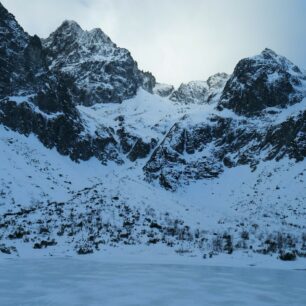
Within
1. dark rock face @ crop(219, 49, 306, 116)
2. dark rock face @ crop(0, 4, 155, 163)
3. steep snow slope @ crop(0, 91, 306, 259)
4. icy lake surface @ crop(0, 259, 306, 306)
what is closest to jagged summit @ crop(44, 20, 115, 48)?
dark rock face @ crop(0, 4, 155, 163)

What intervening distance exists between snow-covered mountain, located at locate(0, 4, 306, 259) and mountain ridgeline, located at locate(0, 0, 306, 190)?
11.0 inches

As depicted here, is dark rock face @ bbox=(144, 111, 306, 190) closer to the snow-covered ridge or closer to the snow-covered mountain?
the snow-covered mountain

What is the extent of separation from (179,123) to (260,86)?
20.4 m

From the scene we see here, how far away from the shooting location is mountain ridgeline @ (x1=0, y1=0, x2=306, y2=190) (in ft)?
258

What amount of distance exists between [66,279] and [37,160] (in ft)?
194

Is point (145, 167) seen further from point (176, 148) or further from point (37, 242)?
point (37, 242)

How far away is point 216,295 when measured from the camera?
38.0 ft

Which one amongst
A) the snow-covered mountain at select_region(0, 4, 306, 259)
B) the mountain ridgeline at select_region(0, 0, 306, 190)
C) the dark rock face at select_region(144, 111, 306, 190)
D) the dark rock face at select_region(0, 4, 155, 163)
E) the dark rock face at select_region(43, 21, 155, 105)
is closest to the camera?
the snow-covered mountain at select_region(0, 4, 306, 259)

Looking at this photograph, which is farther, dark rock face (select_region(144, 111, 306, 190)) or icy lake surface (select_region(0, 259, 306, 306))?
dark rock face (select_region(144, 111, 306, 190))

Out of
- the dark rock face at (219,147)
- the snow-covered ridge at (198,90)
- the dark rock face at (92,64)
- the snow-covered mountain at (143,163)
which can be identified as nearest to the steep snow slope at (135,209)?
the snow-covered mountain at (143,163)

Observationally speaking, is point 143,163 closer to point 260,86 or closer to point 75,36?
point 260,86

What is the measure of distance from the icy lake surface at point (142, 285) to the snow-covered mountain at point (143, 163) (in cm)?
521

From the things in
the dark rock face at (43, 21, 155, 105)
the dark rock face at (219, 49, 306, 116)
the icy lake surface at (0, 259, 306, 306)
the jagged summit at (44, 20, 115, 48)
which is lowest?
the icy lake surface at (0, 259, 306, 306)

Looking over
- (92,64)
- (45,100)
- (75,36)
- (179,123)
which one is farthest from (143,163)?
(75,36)
